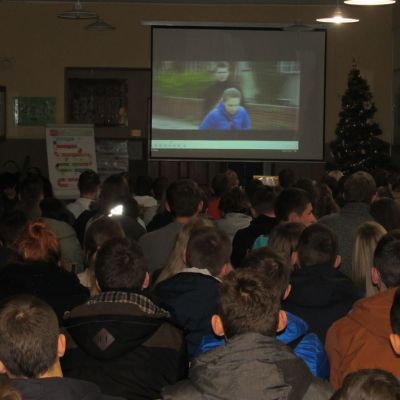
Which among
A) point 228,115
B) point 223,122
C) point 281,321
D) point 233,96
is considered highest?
point 233,96

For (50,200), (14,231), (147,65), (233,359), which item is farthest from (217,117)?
(233,359)

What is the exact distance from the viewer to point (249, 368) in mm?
2537

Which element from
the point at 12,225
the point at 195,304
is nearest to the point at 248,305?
the point at 195,304

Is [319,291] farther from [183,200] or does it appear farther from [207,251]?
[183,200]

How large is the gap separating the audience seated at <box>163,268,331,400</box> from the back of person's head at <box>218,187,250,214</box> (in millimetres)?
4376

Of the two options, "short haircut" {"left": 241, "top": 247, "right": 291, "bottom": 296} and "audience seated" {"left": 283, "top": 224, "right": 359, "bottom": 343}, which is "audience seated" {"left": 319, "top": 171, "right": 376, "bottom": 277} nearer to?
"audience seated" {"left": 283, "top": 224, "right": 359, "bottom": 343}

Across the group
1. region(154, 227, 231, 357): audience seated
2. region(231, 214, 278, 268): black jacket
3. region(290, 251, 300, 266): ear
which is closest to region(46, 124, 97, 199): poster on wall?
region(231, 214, 278, 268): black jacket

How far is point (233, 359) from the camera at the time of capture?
257 centimetres

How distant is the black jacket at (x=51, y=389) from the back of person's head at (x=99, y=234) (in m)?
2.54

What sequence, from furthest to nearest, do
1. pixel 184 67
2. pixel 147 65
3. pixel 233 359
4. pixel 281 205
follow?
pixel 147 65
pixel 184 67
pixel 281 205
pixel 233 359

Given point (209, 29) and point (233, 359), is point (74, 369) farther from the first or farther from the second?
point (209, 29)

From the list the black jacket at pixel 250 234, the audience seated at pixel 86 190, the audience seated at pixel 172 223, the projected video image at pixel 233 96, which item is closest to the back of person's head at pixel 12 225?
the audience seated at pixel 172 223

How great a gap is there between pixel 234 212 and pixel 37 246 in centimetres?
287

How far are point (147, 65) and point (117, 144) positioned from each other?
4.37 feet
